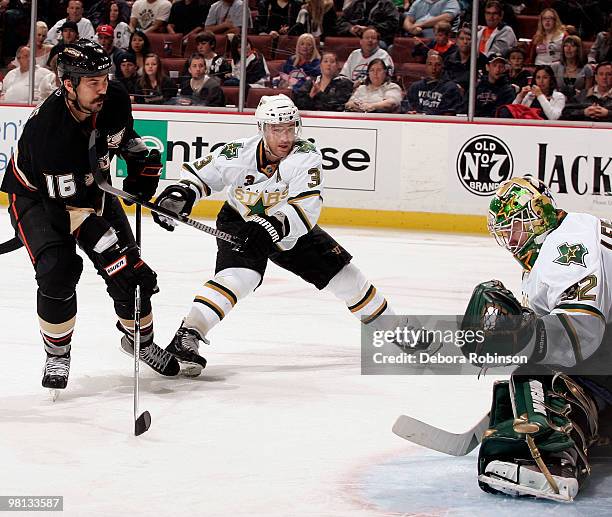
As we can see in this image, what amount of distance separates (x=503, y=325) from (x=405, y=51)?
5443 mm

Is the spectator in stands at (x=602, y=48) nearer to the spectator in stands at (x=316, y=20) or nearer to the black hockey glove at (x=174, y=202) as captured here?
the spectator in stands at (x=316, y=20)

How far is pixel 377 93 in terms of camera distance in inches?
309

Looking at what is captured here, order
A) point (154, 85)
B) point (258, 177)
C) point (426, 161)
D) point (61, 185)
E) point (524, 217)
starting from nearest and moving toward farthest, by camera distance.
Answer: point (524, 217) < point (61, 185) < point (258, 177) < point (426, 161) < point (154, 85)

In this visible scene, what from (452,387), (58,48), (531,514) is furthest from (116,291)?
(58,48)

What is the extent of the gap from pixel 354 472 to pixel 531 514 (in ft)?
1.66

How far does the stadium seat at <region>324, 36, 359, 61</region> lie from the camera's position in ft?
26.1

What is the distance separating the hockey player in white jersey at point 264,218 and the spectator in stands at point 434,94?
3.57 m

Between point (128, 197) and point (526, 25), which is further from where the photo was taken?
point (526, 25)

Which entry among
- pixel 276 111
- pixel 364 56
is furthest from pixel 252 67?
pixel 276 111

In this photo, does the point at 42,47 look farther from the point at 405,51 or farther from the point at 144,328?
the point at 144,328

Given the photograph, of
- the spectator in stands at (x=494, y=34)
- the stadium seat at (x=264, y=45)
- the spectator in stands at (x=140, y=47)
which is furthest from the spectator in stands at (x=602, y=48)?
the spectator in stands at (x=140, y=47)

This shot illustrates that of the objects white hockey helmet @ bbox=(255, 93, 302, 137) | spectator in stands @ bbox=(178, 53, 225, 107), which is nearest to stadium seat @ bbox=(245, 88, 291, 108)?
spectator in stands @ bbox=(178, 53, 225, 107)

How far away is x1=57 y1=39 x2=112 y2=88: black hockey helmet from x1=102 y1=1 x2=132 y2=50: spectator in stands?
4949mm

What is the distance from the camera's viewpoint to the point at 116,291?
3771mm
